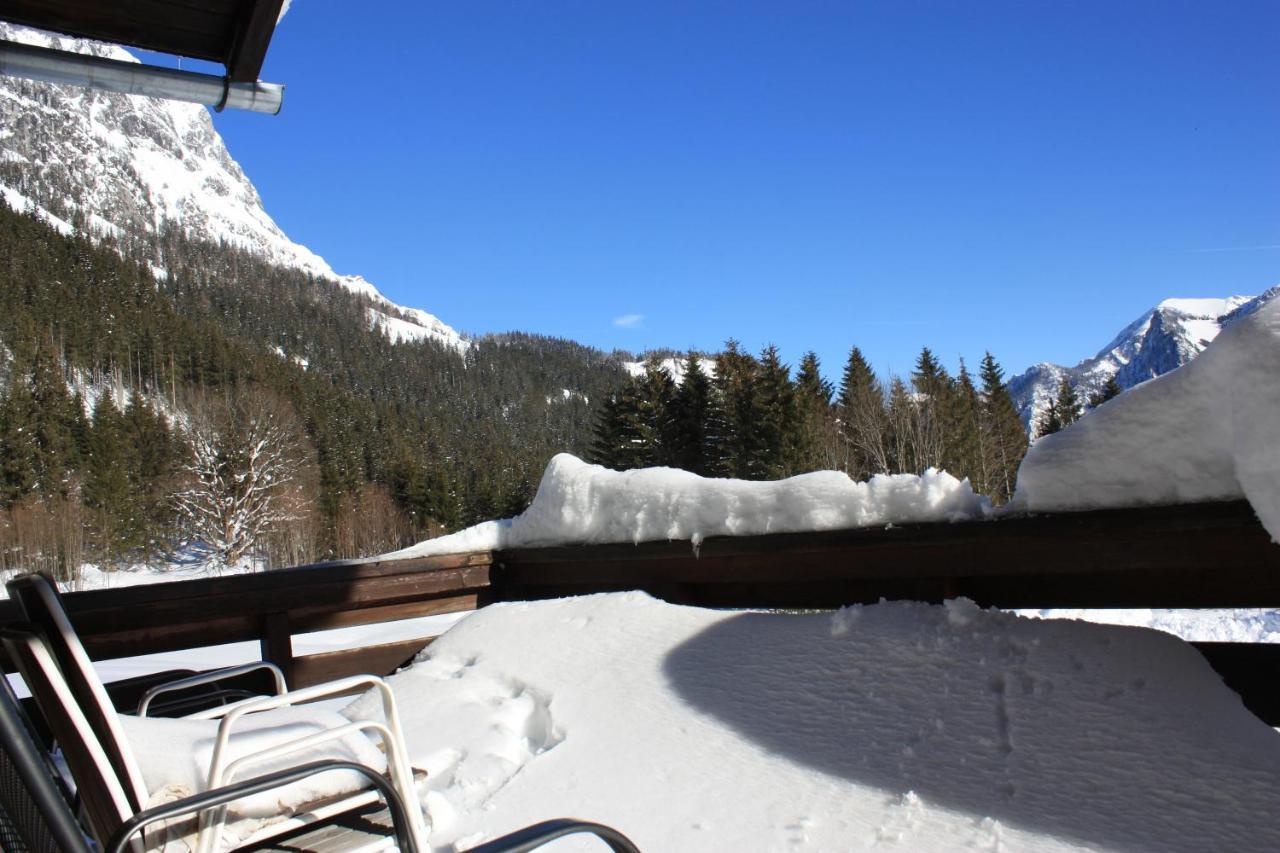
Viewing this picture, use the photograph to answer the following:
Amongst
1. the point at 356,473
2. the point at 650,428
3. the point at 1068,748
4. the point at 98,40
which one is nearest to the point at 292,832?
the point at 1068,748

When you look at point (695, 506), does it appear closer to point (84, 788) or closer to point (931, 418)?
point (84, 788)

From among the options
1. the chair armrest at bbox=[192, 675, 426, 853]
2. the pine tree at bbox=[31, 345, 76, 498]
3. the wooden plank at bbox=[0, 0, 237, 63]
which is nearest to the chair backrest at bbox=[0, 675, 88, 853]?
the chair armrest at bbox=[192, 675, 426, 853]

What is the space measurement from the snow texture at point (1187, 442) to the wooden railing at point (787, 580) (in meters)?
0.06

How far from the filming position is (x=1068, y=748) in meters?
1.98

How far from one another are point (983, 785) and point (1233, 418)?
105 cm

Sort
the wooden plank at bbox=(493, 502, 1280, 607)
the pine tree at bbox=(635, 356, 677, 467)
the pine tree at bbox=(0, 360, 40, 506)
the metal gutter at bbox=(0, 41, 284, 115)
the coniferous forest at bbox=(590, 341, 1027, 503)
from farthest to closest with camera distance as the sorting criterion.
Answer: the pine tree at bbox=(0, 360, 40, 506) < the pine tree at bbox=(635, 356, 677, 467) < the coniferous forest at bbox=(590, 341, 1027, 503) < the metal gutter at bbox=(0, 41, 284, 115) < the wooden plank at bbox=(493, 502, 1280, 607)

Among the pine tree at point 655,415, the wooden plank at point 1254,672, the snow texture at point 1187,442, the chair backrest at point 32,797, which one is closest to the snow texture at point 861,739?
the wooden plank at point 1254,672

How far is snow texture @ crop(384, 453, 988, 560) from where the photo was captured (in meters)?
2.64

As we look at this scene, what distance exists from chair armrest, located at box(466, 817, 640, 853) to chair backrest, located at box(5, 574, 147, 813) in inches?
31.4

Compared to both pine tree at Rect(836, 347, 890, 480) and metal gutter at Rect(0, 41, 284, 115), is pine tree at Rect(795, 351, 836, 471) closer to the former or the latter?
pine tree at Rect(836, 347, 890, 480)

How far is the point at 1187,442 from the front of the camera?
201 centimetres

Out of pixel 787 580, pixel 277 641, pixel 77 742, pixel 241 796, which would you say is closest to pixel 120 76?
pixel 277 641

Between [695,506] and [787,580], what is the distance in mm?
514

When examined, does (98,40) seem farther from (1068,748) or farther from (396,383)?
(396,383)
